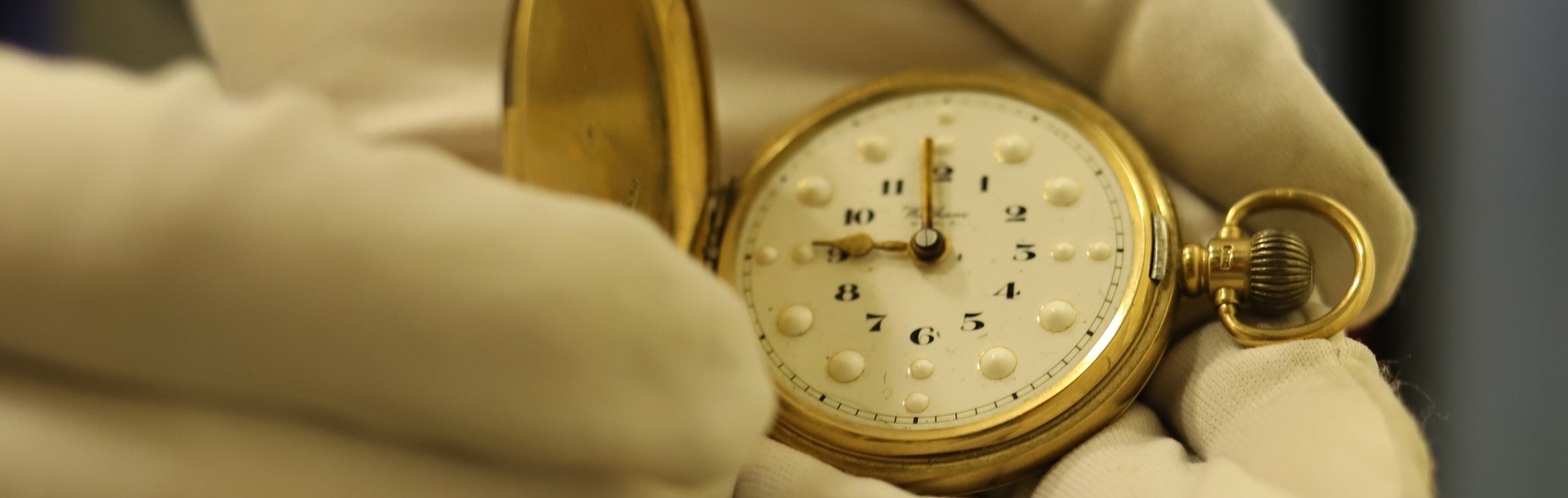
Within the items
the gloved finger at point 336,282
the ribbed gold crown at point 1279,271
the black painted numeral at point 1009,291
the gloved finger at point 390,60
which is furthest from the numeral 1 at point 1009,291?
the gloved finger at point 390,60

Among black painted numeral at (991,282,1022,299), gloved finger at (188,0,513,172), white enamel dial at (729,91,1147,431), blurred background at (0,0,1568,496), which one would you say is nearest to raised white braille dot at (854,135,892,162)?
white enamel dial at (729,91,1147,431)

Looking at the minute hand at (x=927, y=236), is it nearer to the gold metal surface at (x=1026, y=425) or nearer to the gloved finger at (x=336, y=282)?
the gold metal surface at (x=1026, y=425)

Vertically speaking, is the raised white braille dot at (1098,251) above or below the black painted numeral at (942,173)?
below

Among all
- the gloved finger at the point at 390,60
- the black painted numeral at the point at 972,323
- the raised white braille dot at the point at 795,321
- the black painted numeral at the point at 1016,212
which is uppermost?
the gloved finger at the point at 390,60

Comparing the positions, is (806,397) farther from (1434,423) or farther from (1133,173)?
(1434,423)

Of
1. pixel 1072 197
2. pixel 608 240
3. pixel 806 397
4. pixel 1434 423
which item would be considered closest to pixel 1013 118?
pixel 1072 197

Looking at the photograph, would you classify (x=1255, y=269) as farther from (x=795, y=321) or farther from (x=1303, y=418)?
(x=795, y=321)

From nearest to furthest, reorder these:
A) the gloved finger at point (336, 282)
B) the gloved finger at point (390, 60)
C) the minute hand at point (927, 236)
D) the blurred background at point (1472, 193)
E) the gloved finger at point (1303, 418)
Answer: the gloved finger at point (336, 282) → the gloved finger at point (1303, 418) → the minute hand at point (927, 236) → the gloved finger at point (390, 60) → the blurred background at point (1472, 193)
